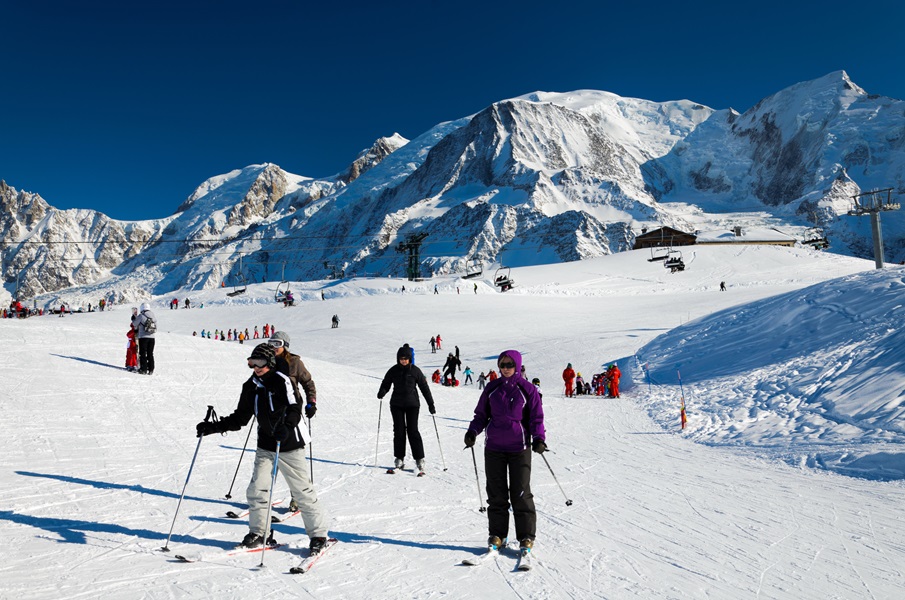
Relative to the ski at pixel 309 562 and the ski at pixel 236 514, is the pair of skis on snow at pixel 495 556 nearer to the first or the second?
the ski at pixel 309 562

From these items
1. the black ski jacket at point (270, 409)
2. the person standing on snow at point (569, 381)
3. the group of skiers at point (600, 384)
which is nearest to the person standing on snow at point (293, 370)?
the black ski jacket at point (270, 409)

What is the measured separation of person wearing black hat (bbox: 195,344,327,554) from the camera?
4.71 m

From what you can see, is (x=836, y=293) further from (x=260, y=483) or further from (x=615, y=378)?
(x=260, y=483)

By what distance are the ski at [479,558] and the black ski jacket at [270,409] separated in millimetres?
1643

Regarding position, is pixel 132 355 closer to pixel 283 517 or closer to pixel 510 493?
pixel 283 517

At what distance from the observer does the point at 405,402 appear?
8.13 m

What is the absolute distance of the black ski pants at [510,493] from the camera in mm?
4719

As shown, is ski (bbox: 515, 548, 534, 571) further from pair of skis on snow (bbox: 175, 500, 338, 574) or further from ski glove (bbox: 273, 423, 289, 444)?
ski glove (bbox: 273, 423, 289, 444)

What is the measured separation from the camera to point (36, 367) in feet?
44.7

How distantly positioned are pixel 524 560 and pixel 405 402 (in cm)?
378

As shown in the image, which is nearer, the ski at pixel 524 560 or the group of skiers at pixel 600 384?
the ski at pixel 524 560

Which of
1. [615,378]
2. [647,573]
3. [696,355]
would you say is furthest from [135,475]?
[696,355]

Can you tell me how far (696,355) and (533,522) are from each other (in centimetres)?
1653

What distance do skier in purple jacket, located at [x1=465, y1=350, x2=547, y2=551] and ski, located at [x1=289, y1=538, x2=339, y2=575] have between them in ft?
4.53
